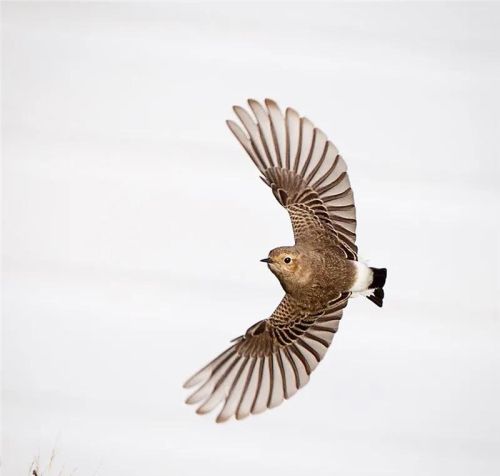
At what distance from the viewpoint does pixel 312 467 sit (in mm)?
1039

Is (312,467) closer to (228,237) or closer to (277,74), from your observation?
(228,237)

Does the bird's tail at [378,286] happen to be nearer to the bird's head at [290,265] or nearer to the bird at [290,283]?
the bird at [290,283]

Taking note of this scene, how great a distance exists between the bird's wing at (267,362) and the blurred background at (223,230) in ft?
0.18

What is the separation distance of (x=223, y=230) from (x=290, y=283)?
151mm

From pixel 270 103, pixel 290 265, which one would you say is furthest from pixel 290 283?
pixel 270 103

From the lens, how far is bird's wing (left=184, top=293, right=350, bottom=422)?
96 centimetres

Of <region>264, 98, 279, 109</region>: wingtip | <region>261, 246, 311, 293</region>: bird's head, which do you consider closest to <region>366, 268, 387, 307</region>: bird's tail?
<region>261, 246, 311, 293</region>: bird's head

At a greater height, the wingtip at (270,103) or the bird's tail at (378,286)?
the wingtip at (270,103)

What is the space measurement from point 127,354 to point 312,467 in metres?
0.32

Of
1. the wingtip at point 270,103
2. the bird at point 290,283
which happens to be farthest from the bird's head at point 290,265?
the wingtip at point 270,103

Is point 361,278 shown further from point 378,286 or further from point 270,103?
point 270,103

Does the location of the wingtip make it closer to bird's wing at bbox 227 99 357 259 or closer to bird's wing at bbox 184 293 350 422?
bird's wing at bbox 227 99 357 259

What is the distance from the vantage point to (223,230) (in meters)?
1.04

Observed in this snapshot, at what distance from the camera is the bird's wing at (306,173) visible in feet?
3.14
